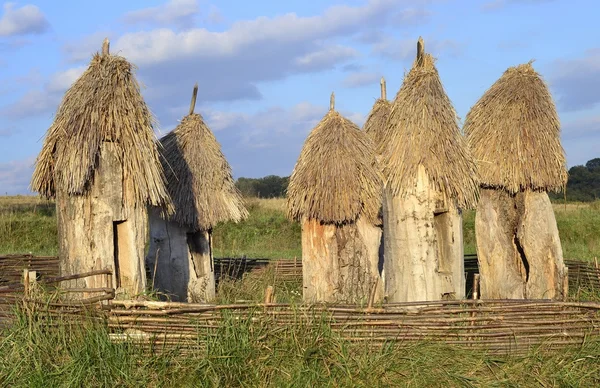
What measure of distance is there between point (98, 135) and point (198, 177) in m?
3.76

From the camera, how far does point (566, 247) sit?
20.8m

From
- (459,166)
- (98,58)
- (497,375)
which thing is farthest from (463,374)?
(98,58)

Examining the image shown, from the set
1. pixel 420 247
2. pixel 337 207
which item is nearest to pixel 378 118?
pixel 337 207

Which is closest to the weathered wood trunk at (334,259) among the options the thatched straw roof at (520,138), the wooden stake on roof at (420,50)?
the thatched straw roof at (520,138)

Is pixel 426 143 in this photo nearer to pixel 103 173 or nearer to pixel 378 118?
pixel 103 173

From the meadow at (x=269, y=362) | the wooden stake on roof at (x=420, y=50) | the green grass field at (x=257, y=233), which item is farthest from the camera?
the green grass field at (x=257, y=233)

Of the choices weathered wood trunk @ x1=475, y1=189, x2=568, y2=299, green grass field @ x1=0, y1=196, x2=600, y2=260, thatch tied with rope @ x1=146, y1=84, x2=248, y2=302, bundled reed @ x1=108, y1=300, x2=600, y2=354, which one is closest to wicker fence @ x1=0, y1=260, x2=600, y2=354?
bundled reed @ x1=108, y1=300, x2=600, y2=354

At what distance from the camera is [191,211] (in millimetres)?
12195

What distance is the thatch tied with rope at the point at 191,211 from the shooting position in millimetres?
12234

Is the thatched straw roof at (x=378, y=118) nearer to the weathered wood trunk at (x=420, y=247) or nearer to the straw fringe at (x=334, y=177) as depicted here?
the straw fringe at (x=334, y=177)

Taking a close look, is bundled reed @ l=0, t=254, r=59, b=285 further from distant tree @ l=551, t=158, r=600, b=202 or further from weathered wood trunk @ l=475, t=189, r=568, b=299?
distant tree @ l=551, t=158, r=600, b=202

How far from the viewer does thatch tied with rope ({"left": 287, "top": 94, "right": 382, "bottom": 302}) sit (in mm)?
11375

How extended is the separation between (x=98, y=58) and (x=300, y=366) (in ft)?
14.8

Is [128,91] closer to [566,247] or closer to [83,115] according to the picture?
[83,115]
